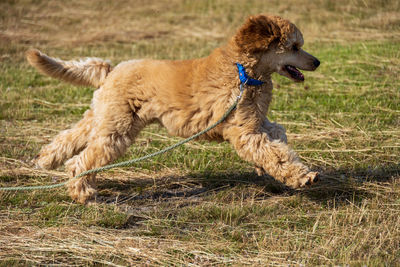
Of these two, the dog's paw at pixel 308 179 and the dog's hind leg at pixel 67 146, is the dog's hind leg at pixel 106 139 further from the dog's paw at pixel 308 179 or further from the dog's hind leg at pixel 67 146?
the dog's paw at pixel 308 179

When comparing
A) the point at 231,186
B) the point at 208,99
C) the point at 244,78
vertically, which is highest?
the point at 244,78

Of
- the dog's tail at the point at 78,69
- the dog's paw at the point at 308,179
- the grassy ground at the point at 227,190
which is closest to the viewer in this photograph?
the grassy ground at the point at 227,190

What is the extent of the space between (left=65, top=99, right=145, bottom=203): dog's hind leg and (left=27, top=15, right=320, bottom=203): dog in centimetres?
1

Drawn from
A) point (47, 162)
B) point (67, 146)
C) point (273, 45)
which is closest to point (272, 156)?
point (273, 45)

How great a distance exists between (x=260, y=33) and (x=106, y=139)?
1910mm

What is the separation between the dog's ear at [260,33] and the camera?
16.0 ft

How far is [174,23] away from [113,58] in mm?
4478

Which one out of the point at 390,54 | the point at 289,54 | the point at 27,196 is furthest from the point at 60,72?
the point at 390,54

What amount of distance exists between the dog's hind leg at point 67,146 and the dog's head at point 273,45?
6.33 feet

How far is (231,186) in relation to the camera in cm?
560

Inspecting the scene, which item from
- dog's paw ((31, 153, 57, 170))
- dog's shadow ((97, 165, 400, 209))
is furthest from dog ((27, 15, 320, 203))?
dog's shadow ((97, 165, 400, 209))

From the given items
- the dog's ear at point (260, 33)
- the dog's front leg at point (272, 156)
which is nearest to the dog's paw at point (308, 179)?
the dog's front leg at point (272, 156)

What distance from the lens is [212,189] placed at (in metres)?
5.62

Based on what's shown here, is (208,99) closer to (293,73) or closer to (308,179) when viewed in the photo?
(293,73)
